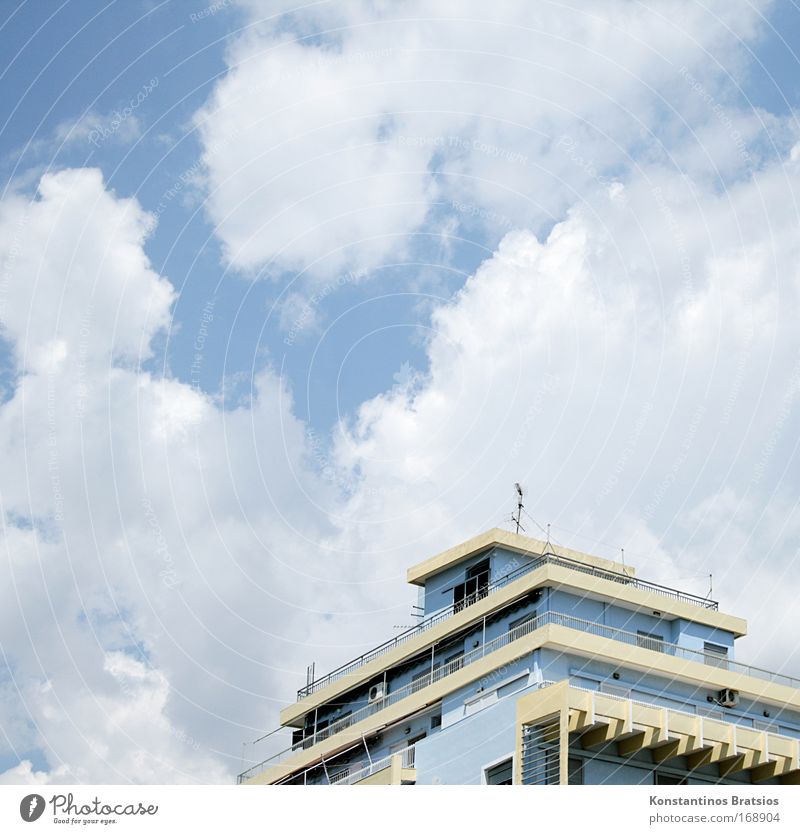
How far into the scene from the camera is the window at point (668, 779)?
1767 inches

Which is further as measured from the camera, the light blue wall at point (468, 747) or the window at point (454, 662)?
the window at point (454, 662)

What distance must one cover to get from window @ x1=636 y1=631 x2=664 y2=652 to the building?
0.07m

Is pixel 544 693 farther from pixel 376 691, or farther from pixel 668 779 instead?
pixel 376 691

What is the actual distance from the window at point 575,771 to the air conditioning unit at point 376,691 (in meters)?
16.3

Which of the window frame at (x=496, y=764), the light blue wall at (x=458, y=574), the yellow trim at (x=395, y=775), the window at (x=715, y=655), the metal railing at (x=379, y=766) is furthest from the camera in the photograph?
the light blue wall at (x=458, y=574)

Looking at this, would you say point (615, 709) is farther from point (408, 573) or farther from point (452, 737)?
point (408, 573)

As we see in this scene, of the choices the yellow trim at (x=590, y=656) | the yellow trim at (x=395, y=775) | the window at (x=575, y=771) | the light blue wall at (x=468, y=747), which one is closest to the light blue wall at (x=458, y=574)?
the yellow trim at (x=590, y=656)

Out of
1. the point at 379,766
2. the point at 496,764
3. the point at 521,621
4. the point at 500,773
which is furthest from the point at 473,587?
the point at 500,773

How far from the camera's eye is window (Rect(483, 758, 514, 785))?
4347cm

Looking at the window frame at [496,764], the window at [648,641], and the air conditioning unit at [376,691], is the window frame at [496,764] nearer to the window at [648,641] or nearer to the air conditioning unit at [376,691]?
the window at [648,641]

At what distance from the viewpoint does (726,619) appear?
55031mm

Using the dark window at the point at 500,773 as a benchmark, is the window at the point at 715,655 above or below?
above
